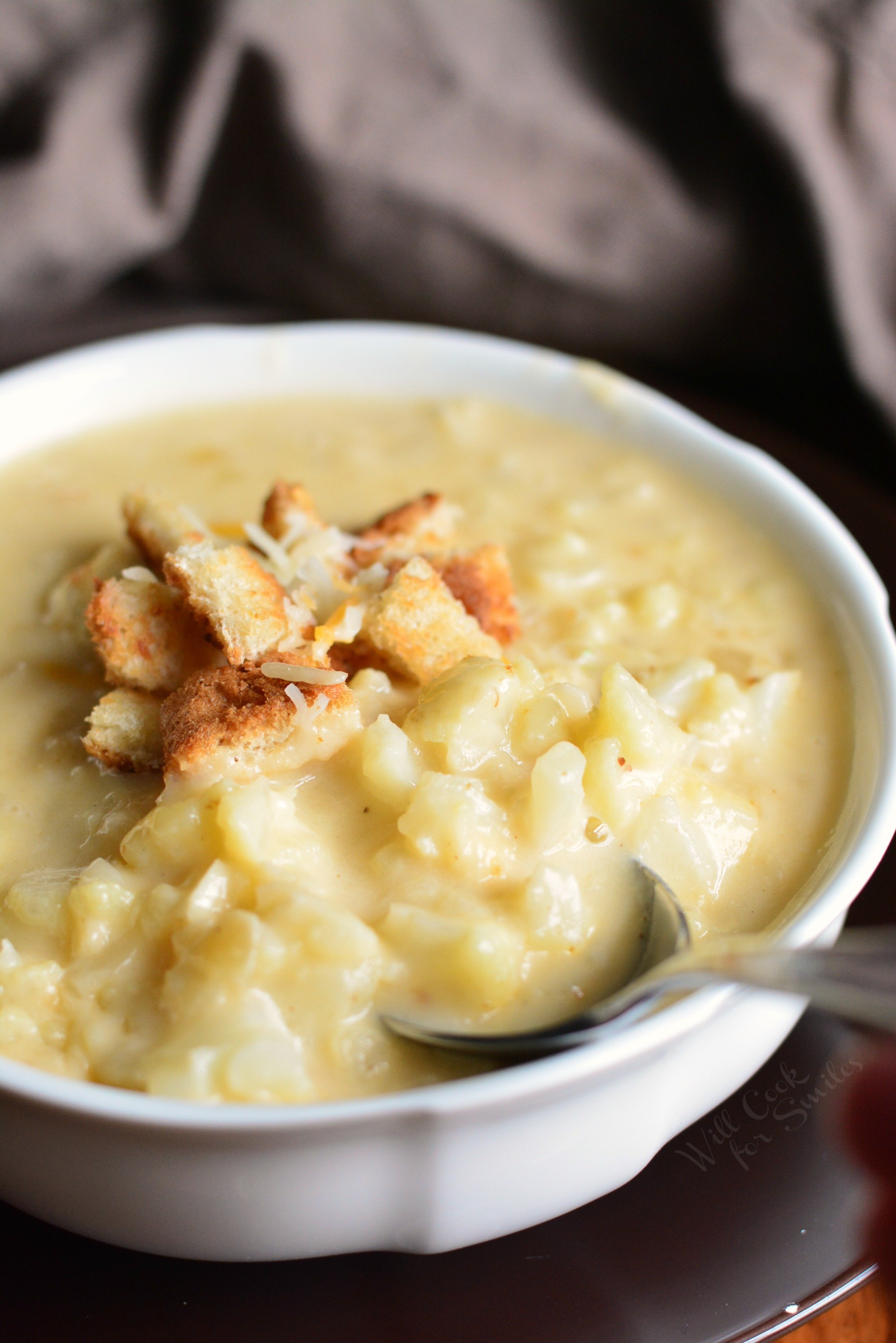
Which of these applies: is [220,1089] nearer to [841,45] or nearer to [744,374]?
[744,374]

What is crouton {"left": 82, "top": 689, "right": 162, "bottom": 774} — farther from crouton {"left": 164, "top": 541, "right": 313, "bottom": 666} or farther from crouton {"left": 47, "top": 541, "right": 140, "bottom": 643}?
crouton {"left": 47, "top": 541, "right": 140, "bottom": 643}

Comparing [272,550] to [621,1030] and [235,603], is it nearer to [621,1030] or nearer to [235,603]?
[235,603]

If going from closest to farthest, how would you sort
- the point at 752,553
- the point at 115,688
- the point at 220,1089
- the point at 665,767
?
the point at 220,1089 → the point at 665,767 → the point at 115,688 → the point at 752,553

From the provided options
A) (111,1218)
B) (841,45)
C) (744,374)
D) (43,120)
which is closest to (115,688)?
(111,1218)

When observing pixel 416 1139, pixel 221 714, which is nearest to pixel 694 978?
pixel 416 1139

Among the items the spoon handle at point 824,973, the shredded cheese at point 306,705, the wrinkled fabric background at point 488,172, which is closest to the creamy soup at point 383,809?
the shredded cheese at point 306,705

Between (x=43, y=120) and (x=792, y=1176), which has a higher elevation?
(x=43, y=120)

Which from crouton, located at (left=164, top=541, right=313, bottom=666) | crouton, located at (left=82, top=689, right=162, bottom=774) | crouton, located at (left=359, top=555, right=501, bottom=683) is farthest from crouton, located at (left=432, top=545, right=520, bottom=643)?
crouton, located at (left=82, top=689, right=162, bottom=774)
